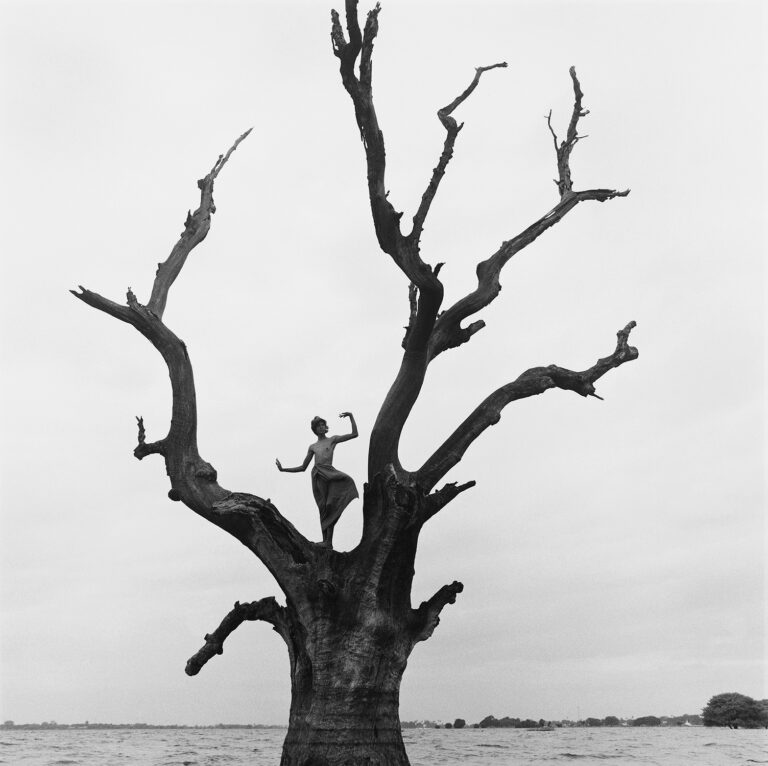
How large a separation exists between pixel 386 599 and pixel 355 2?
8.18 m

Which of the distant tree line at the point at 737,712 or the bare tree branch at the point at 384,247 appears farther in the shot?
the distant tree line at the point at 737,712

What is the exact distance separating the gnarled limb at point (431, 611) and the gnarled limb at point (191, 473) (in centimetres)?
183

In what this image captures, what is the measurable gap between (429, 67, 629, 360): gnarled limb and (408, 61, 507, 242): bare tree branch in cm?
201

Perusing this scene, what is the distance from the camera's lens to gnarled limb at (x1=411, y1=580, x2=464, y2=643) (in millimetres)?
12938

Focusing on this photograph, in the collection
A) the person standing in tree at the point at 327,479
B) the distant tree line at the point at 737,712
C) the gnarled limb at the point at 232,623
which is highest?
the distant tree line at the point at 737,712

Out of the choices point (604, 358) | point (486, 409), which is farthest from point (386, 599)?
point (604, 358)

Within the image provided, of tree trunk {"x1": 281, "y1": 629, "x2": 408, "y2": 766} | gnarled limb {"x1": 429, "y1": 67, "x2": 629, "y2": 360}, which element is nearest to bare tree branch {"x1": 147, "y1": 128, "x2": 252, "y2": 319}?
gnarled limb {"x1": 429, "y1": 67, "x2": 629, "y2": 360}

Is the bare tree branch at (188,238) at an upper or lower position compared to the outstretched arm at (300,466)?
upper

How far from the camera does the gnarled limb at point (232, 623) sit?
43.3ft

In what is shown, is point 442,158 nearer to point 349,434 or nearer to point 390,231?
point 390,231

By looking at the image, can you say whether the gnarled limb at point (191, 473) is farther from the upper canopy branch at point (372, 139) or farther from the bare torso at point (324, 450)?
the upper canopy branch at point (372, 139)

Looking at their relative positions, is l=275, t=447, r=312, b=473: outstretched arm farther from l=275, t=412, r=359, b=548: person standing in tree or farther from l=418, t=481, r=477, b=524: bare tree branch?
l=418, t=481, r=477, b=524: bare tree branch

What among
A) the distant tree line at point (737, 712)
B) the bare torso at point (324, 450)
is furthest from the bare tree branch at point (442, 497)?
the distant tree line at point (737, 712)

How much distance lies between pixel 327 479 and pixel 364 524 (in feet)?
4.04
